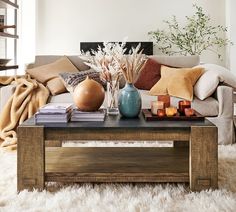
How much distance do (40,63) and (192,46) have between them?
3.70 m

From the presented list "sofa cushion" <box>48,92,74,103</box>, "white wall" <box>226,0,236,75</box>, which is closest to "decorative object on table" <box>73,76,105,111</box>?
"sofa cushion" <box>48,92,74,103</box>

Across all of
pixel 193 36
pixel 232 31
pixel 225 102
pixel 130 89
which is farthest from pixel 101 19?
pixel 130 89

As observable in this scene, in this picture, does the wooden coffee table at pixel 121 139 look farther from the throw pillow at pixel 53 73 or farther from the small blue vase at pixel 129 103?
the throw pillow at pixel 53 73

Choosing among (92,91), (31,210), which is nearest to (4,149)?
(92,91)

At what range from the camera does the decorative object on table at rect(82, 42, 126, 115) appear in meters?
2.17

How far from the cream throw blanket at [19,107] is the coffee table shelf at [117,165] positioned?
0.86 m

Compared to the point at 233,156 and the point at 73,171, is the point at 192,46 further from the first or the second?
the point at 73,171

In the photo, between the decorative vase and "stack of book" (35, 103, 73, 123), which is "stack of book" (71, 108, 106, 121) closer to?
"stack of book" (35, 103, 73, 123)

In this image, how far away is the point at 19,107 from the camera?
3.16 m

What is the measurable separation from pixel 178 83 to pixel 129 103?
1188 millimetres

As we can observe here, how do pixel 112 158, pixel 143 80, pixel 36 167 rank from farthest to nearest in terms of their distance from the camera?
1. pixel 143 80
2. pixel 112 158
3. pixel 36 167

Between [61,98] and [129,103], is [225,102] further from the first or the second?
[61,98]

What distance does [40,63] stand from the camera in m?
3.95

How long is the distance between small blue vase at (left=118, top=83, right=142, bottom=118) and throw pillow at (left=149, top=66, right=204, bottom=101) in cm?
106
